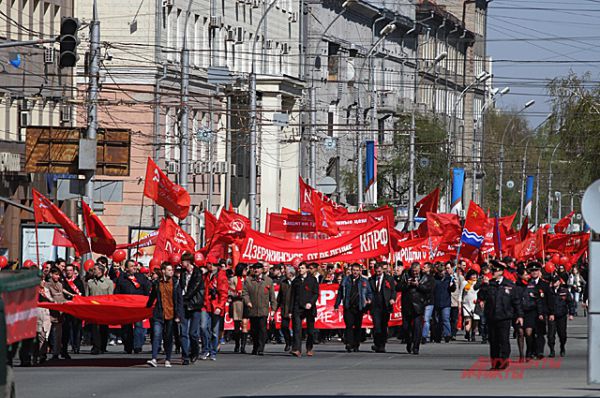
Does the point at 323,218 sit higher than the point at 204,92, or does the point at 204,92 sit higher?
the point at 204,92

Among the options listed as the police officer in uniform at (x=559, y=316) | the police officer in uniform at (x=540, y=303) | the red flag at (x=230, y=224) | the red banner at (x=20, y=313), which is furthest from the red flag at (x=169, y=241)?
the red banner at (x=20, y=313)

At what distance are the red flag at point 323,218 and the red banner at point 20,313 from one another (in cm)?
2398

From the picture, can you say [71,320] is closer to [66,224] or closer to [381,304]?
[66,224]

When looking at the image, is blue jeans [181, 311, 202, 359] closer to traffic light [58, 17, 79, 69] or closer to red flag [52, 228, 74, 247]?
traffic light [58, 17, 79, 69]

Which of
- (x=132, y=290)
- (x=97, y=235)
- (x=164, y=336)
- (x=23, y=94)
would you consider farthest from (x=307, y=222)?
Answer: (x=164, y=336)

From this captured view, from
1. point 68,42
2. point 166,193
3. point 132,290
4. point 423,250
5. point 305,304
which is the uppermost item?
point 68,42

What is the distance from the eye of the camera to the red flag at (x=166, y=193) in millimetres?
35469

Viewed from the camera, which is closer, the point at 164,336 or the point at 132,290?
the point at 164,336

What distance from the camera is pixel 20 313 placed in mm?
16672

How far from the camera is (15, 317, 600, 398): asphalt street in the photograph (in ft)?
71.1

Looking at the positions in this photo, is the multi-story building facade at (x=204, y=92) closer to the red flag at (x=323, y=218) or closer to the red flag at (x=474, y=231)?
the red flag at (x=323, y=218)

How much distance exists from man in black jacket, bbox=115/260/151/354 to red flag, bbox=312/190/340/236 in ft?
29.6

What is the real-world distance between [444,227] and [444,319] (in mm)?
9934

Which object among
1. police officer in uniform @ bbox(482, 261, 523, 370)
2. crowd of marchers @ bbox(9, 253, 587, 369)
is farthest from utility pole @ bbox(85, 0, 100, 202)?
police officer in uniform @ bbox(482, 261, 523, 370)
